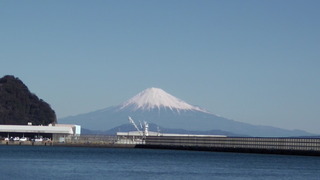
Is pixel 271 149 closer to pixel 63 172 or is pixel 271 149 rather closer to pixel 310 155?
pixel 310 155

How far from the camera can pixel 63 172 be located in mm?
62031

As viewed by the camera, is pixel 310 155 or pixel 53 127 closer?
pixel 310 155

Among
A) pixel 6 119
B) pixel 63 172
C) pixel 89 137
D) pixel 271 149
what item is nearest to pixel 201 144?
pixel 271 149

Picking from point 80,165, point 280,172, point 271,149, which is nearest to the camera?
point 280,172

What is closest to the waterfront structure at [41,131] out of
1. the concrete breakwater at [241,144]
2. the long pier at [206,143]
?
the long pier at [206,143]

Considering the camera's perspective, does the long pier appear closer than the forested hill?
Yes

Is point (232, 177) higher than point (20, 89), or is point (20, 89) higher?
point (20, 89)

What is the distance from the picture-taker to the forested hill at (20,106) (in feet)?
559

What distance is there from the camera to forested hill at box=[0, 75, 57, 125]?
6713 inches

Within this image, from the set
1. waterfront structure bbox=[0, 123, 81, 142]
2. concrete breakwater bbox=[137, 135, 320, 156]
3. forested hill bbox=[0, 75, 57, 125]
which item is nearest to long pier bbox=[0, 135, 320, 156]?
concrete breakwater bbox=[137, 135, 320, 156]

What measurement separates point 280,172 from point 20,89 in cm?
11620

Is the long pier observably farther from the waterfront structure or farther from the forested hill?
the forested hill

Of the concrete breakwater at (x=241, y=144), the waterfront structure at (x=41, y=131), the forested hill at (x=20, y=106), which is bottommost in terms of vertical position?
the concrete breakwater at (x=241, y=144)

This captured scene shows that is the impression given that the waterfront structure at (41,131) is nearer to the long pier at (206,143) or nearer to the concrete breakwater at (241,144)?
the long pier at (206,143)
